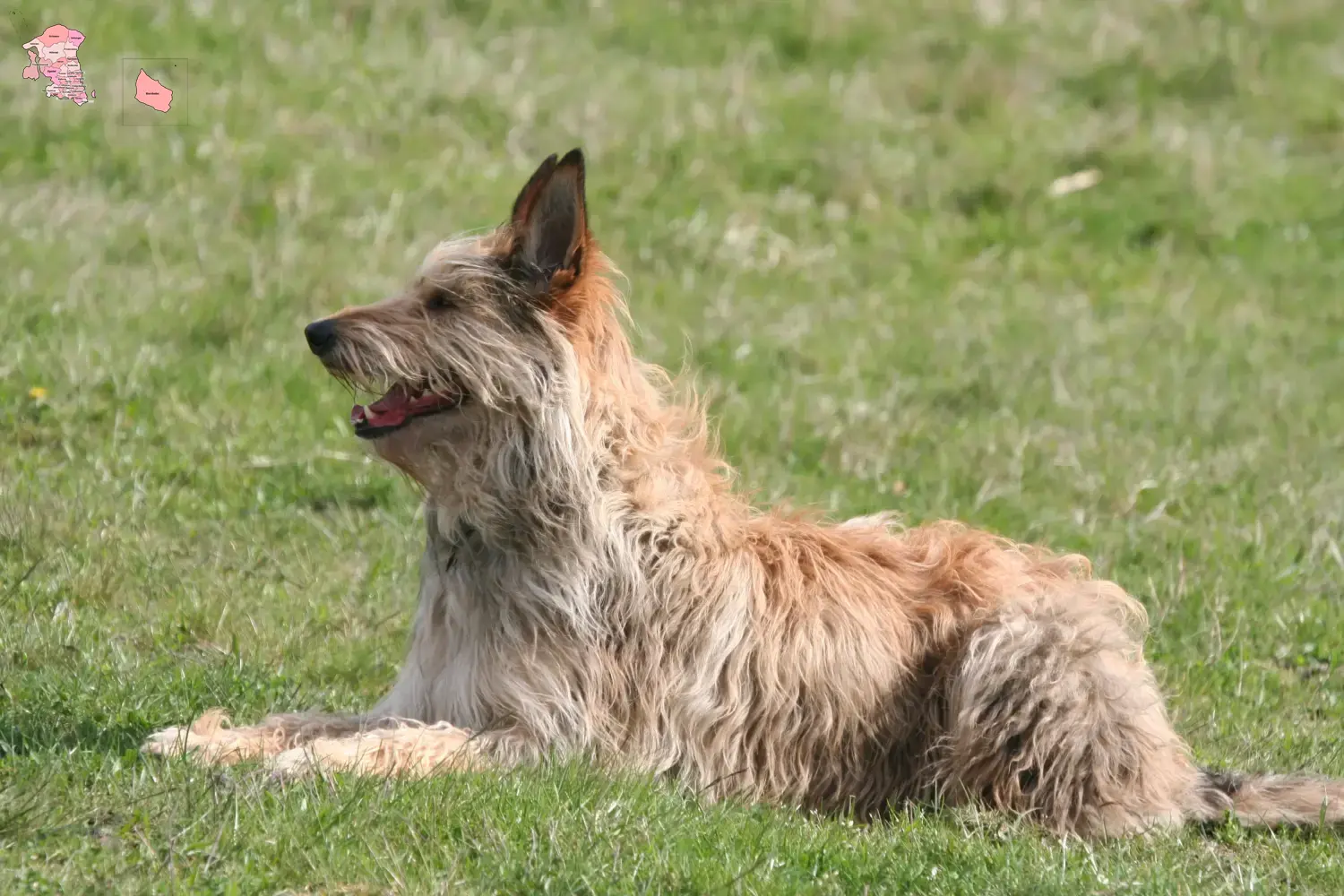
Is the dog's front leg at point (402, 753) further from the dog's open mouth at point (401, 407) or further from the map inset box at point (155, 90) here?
the map inset box at point (155, 90)

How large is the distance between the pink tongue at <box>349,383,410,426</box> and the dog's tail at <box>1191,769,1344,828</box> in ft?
10.7

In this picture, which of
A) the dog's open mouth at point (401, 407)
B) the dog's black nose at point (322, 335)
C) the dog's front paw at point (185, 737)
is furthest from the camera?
the dog's open mouth at point (401, 407)

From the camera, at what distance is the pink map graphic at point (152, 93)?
14.2m

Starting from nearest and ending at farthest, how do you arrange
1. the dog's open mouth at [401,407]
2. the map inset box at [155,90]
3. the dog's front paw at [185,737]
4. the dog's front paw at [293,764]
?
1. the dog's front paw at [293,764]
2. the dog's front paw at [185,737]
3. the dog's open mouth at [401,407]
4. the map inset box at [155,90]

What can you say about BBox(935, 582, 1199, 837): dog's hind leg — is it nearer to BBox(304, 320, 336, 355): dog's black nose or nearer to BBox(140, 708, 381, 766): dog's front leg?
BBox(140, 708, 381, 766): dog's front leg

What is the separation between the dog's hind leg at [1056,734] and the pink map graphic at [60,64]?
31.8ft

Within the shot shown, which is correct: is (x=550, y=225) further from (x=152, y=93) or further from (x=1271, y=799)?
(x=152, y=93)

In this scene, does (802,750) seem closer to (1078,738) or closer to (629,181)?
(1078,738)

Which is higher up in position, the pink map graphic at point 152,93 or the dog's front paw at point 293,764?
the pink map graphic at point 152,93

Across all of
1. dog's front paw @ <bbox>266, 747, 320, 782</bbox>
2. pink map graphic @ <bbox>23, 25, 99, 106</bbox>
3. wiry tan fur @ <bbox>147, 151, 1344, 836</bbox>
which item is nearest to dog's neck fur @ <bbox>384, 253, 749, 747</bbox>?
wiry tan fur @ <bbox>147, 151, 1344, 836</bbox>

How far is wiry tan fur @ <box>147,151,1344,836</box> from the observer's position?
6.21 m

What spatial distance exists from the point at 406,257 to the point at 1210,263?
716cm

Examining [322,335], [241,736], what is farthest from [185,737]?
[322,335]

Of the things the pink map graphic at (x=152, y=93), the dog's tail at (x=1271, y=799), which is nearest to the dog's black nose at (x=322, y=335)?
the dog's tail at (x=1271, y=799)
